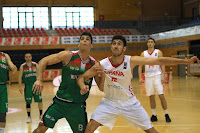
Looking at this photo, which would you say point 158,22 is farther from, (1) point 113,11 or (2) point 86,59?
(2) point 86,59

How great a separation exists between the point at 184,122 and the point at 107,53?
2406cm

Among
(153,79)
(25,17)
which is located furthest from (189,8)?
(153,79)

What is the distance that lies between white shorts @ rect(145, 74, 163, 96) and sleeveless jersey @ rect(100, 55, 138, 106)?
365 cm

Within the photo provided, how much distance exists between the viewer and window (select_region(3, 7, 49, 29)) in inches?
1336

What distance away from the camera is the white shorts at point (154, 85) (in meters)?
8.97

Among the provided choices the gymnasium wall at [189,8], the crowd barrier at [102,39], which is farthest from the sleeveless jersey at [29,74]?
the gymnasium wall at [189,8]

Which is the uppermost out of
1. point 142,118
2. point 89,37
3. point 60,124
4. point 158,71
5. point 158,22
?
point 158,22

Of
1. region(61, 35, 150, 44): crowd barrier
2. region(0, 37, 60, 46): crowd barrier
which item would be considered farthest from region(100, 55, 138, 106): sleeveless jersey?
region(61, 35, 150, 44): crowd barrier

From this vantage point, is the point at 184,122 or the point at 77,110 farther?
the point at 184,122

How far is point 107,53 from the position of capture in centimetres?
3253

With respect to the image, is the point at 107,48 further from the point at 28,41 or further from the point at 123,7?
the point at 28,41

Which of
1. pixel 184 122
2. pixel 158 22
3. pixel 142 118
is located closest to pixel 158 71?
pixel 184 122

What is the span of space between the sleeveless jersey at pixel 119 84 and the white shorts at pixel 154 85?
144 inches

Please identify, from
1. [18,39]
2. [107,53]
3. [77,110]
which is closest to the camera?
[77,110]
